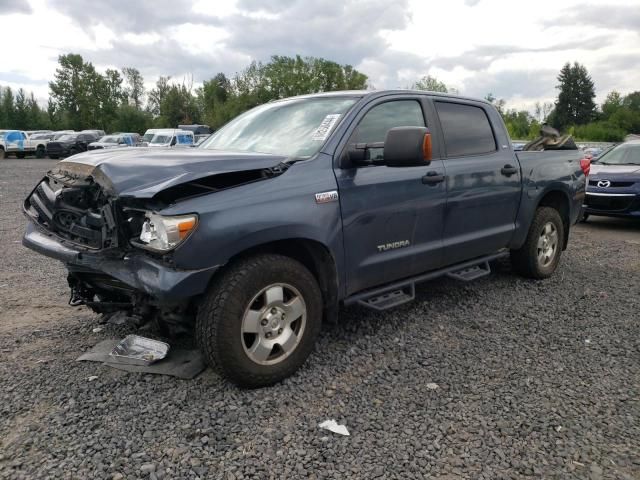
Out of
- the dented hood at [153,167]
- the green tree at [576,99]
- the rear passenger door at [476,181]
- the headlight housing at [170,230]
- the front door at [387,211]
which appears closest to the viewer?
the headlight housing at [170,230]

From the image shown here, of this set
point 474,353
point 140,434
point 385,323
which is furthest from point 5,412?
point 474,353

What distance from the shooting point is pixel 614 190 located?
880cm

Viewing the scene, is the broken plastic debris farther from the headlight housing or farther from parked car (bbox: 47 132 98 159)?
parked car (bbox: 47 132 98 159)

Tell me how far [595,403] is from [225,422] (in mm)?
2130

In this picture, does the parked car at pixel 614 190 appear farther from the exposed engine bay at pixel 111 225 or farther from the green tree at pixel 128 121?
the green tree at pixel 128 121

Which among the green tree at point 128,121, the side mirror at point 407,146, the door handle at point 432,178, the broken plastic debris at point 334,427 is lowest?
the broken plastic debris at point 334,427

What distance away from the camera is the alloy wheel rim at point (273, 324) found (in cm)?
292

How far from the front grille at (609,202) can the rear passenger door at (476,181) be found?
5166 mm

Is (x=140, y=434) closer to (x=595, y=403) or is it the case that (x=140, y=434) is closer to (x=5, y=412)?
(x=5, y=412)

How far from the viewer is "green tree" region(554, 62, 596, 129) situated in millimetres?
74625

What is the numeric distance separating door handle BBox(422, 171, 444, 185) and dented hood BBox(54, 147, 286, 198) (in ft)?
3.99

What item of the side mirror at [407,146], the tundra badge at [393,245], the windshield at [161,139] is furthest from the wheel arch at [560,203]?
the windshield at [161,139]

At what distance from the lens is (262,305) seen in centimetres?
298

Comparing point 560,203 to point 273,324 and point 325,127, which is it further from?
point 273,324
